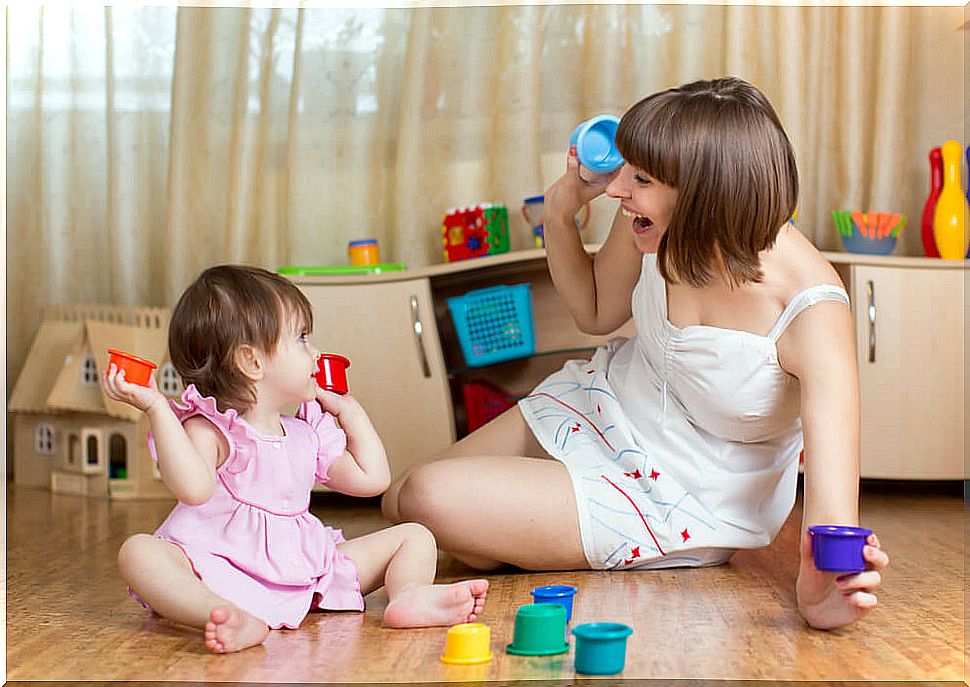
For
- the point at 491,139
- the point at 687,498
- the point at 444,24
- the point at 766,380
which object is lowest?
the point at 687,498

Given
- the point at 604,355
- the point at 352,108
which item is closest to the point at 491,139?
the point at 352,108

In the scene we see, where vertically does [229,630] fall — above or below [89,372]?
below

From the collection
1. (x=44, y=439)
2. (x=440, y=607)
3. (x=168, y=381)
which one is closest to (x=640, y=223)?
(x=440, y=607)

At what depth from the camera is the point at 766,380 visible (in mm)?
1305

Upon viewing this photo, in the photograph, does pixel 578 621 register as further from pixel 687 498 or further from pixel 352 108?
pixel 352 108

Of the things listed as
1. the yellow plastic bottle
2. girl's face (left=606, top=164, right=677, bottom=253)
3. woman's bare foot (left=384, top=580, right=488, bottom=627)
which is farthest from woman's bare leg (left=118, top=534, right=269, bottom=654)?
the yellow plastic bottle

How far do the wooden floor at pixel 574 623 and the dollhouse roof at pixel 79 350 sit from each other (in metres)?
0.75

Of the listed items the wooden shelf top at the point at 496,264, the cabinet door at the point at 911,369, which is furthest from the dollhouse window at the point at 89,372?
the cabinet door at the point at 911,369

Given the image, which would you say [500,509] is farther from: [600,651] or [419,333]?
[419,333]

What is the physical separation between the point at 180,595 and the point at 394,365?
108 centimetres

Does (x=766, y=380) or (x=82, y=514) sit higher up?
(x=766, y=380)

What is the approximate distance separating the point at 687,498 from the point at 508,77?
1.33 m

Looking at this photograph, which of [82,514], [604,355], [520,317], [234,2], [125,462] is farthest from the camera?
[234,2]

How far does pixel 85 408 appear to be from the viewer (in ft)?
7.73
